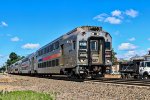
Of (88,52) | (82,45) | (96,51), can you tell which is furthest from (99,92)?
(96,51)

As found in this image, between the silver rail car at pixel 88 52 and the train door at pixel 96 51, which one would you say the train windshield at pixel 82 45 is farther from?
the train door at pixel 96 51

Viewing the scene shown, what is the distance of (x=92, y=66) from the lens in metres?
26.5

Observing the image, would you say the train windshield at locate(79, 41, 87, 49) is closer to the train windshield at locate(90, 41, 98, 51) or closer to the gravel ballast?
the train windshield at locate(90, 41, 98, 51)

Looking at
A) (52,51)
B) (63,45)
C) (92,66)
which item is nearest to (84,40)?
(92,66)

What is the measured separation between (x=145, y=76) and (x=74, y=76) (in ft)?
33.3

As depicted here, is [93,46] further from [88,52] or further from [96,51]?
[88,52]

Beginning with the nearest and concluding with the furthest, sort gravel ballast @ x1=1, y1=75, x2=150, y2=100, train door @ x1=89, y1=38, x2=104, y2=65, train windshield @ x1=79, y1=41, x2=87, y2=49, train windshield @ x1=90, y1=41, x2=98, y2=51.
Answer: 1. gravel ballast @ x1=1, y1=75, x2=150, y2=100
2. train windshield @ x1=79, y1=41, x2=87, y2=49
3. train door @ x1=89, y1=38, x2=104, y2=65
4. train windshield @ x1=90, y1=41, x2=98, y2=51

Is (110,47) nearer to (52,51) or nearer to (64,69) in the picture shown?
(64,69)

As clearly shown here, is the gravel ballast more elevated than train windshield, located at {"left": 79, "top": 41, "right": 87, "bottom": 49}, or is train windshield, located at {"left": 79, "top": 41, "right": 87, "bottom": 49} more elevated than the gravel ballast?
train windshield, located at {"left": 79, "top": 41, "right": 87, "bottom": 49}

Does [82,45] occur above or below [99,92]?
above

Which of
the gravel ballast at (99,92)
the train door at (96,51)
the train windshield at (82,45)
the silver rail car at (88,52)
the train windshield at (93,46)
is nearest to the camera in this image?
the gravel ballast at (99,92)

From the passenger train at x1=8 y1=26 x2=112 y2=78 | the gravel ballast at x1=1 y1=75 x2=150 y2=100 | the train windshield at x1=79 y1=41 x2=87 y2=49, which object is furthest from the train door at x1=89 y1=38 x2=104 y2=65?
the gravel ballast at x1=1 y1=75 x2=150 y2=100

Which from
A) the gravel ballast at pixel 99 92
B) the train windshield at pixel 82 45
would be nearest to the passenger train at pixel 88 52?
the train windshield at pixel 82 45

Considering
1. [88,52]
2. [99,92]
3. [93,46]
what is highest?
[93,46]
